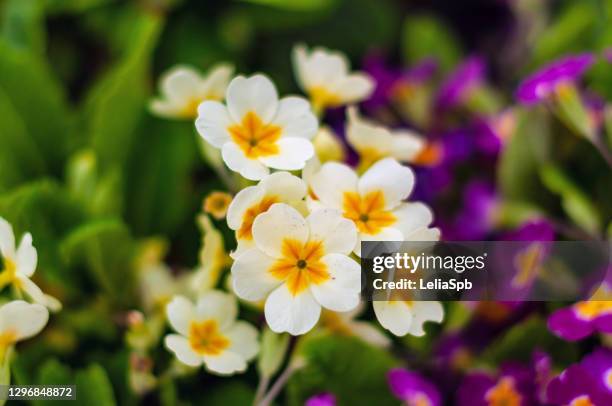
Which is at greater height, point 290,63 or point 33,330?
→ point 290,63

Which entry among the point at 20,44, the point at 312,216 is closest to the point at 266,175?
the point at 312,216

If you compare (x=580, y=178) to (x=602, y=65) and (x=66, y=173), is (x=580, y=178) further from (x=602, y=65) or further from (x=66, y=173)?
(x=66, y=173)

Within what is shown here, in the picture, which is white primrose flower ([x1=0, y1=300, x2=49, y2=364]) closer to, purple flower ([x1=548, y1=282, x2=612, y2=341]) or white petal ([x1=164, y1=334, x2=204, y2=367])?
white petal ([x1=164, y1=334, x2=204, y2=367])

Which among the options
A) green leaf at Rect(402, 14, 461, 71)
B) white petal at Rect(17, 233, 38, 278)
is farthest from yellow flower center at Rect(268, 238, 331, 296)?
green leaf at Rect(402, 14, 461, 71)

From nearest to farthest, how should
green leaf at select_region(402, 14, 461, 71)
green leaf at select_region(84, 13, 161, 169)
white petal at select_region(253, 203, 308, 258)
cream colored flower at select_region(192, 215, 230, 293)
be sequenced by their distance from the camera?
white petal at select_region(253, 203, 308, 258)
cream colored flower at select_region(192, 215, 230, 293)
green leaf at select_region(84, 13, 161, 169)
green leaf at select_region(402, 14, 461, 71)

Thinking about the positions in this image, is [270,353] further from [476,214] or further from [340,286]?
[476,214]

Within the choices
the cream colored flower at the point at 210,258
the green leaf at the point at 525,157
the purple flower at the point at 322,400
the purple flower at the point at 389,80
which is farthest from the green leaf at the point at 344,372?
the purple flower at the point at 389,80

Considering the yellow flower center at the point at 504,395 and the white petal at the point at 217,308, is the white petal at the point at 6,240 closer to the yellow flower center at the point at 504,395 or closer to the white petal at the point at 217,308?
the white petal at the point at 217,308
